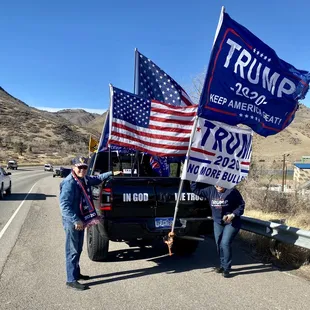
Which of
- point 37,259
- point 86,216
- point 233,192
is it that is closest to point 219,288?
point 233,192

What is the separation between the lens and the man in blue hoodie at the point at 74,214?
18.1 ft

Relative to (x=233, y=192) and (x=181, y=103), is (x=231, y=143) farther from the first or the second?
(x=181, y=103)

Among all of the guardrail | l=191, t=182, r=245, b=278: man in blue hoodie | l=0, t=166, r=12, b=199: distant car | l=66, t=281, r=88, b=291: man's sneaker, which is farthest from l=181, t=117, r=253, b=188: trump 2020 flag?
l=0, t=166, r=12, b=199: distant car

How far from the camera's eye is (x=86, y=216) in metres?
5.73

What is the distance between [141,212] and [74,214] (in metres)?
1.31

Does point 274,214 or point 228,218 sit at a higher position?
point 228,218

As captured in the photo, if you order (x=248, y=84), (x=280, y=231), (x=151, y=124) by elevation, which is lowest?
(x=280, y=231)

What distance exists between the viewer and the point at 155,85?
8719 millimetres

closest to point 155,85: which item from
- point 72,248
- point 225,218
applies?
point 225,218

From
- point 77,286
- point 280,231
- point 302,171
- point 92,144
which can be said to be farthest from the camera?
point 302,171

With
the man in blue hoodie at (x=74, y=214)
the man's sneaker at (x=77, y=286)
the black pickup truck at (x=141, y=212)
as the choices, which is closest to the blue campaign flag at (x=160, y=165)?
the black pickup truck at (x=141, y=212)

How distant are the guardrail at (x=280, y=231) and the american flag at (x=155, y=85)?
2.91 meters

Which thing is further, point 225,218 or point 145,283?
point 225,218

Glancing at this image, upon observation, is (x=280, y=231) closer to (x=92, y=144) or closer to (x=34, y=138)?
(x=92, y=144)
